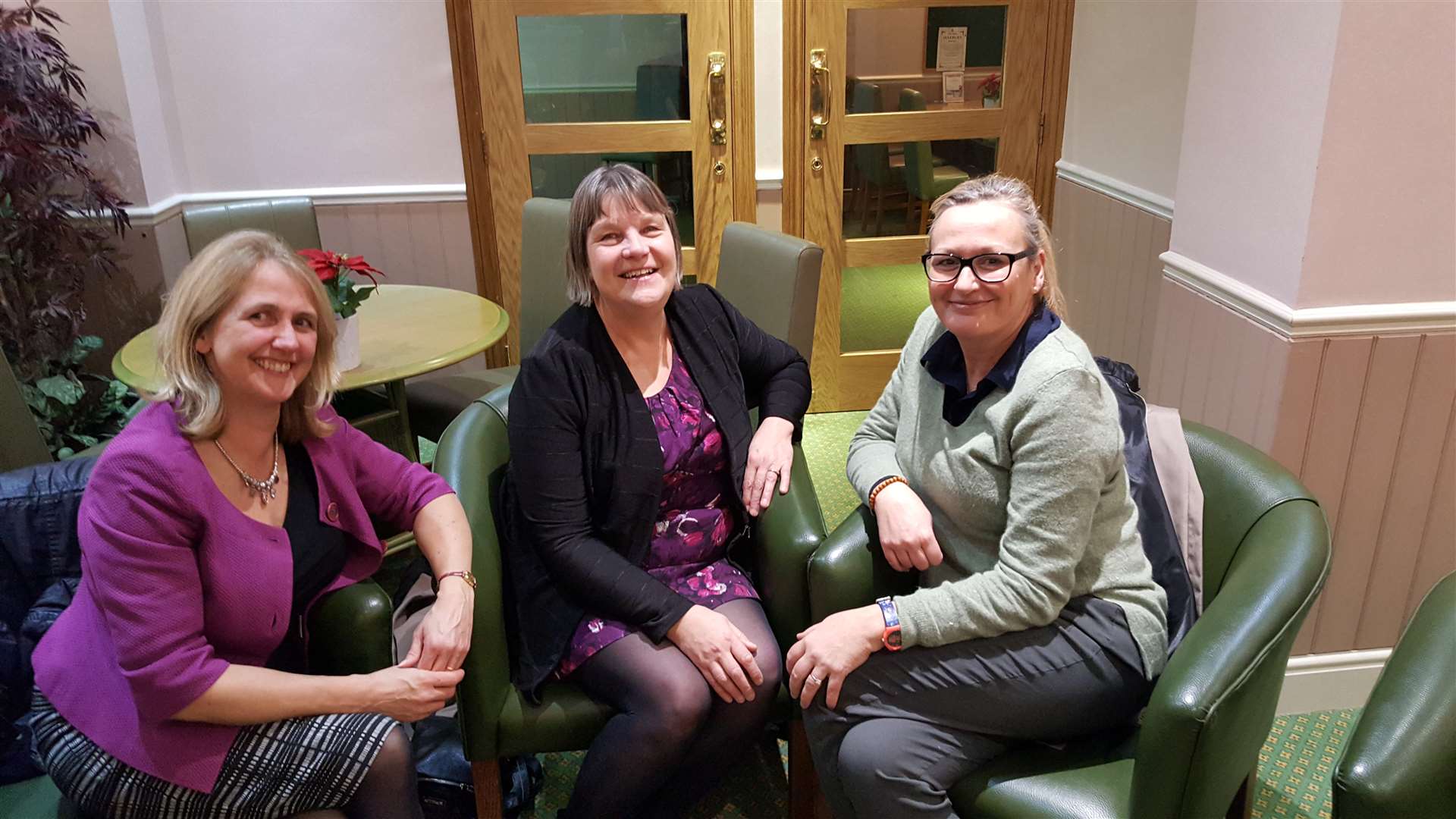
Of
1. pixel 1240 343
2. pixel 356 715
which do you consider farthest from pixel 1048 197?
pixel 356 715

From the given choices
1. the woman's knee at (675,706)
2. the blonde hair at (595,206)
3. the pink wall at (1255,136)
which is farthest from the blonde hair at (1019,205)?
the woman's knee at (675,706)

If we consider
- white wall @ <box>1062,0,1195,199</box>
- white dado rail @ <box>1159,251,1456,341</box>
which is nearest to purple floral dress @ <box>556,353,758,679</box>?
white dado rail @ <box>1159,251,1456,341</box>

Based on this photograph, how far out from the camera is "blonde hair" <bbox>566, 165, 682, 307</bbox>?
67.0 inches

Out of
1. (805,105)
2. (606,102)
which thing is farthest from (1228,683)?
(606,102)

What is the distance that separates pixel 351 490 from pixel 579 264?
539 millimetres

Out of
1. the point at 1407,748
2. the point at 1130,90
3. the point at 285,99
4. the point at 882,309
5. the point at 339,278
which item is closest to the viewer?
the point at 1407,748

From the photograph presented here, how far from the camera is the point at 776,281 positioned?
92.7 inches

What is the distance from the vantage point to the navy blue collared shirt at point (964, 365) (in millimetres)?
1507

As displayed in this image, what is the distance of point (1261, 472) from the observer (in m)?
1.54

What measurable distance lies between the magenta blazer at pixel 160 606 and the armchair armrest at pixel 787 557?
78 cm

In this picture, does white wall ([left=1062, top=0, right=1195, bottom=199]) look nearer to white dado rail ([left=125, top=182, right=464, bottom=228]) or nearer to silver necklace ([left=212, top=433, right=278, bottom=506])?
white dado rail ([left=125, top=182, right=464, bottom=228])

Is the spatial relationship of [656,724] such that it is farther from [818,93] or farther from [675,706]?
[818,93]

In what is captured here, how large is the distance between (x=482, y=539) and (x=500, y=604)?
112 mm

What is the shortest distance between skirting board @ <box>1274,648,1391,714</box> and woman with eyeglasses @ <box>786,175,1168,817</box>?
934 mm
